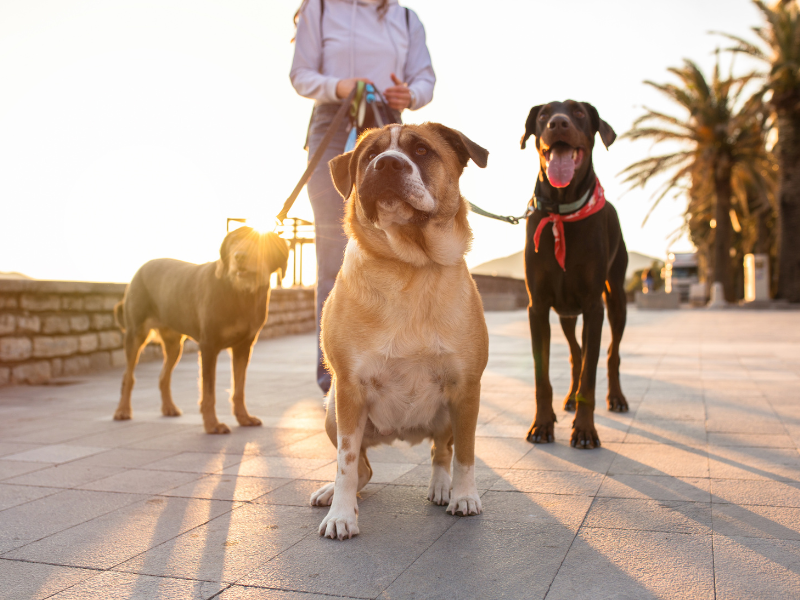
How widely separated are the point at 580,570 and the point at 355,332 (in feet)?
3.70

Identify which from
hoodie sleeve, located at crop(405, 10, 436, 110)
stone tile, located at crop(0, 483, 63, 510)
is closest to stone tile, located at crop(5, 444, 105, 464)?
stone tile, located at crop(0, 483, 63, 510)

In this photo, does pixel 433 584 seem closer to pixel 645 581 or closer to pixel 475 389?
pixel 645 581

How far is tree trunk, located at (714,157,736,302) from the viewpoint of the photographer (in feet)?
88.5

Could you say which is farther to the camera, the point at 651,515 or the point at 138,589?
the point at 651,515

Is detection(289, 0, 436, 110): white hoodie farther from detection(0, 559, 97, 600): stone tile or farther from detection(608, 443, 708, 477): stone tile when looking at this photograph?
detection(0, 559, 97, 600): stone tile

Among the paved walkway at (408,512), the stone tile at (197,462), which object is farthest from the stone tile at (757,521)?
the stone tile at (197,462)

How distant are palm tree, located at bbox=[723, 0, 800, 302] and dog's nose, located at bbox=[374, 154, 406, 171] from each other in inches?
1016

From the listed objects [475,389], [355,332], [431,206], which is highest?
[431,206]

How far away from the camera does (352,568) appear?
2.05 metres

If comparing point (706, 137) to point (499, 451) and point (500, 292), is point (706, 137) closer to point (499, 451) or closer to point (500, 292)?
point (500, 292)

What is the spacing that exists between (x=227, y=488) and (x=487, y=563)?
1402 mm

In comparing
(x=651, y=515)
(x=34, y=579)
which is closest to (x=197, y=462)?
(x=34, y=579)

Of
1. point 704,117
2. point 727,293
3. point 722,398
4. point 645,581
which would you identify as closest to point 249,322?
point 645,581

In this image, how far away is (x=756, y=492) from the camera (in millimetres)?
2727
